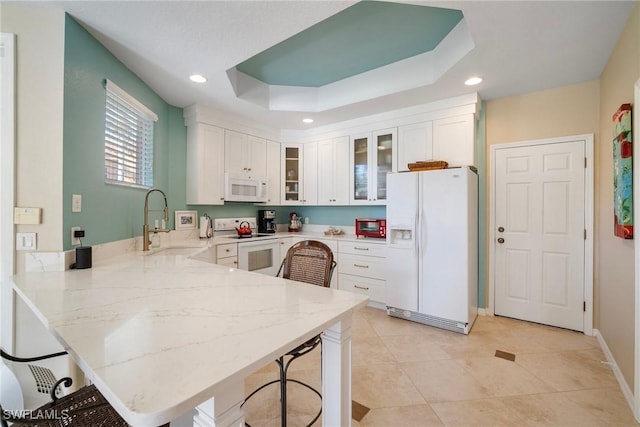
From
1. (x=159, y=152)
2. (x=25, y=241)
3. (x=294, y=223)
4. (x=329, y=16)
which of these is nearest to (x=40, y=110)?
(x=25, y=241)

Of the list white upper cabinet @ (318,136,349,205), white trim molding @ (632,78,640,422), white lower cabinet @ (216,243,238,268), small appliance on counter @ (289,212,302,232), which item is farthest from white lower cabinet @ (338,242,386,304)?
white trim molding @ (632,78,640,422)

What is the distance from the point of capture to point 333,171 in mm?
3990

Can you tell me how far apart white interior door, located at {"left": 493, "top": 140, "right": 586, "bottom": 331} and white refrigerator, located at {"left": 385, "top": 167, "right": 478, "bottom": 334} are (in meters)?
0.32

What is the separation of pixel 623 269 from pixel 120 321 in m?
3.09

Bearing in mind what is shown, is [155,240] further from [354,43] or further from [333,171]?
[354,43]

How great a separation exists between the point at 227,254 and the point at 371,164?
217cm

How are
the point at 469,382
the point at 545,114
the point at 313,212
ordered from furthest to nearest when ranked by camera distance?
the point at 313,212 < the point at 545,114 < the point at 469,382

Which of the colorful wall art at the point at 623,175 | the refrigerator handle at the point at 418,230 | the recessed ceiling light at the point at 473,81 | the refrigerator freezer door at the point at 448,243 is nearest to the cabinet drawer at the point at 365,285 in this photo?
the refrigerator freezer door at the point at 448,243

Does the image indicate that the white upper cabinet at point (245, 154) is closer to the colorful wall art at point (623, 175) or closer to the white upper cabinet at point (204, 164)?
the white upper cabinet at point (204, 164)

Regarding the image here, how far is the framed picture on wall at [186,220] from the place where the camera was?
330cm

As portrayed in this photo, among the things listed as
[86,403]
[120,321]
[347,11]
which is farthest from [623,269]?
[86,403]

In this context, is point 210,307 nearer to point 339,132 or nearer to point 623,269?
point 623,269

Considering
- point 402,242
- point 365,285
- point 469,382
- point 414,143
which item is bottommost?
point 469,382

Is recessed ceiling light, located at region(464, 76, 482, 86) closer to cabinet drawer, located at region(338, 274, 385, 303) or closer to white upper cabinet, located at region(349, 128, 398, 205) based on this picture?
white upper cabinet, located at region(349, 128, 398, 205)
